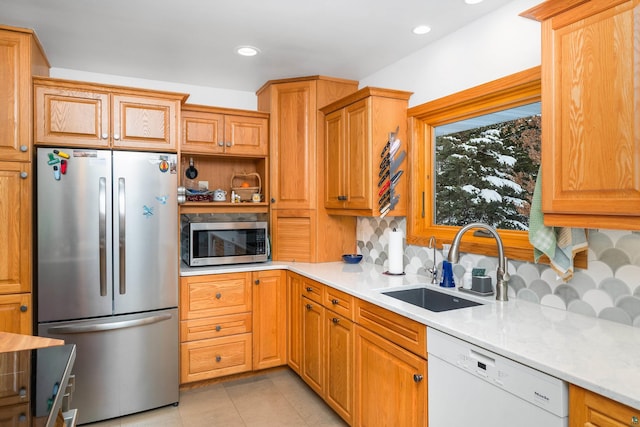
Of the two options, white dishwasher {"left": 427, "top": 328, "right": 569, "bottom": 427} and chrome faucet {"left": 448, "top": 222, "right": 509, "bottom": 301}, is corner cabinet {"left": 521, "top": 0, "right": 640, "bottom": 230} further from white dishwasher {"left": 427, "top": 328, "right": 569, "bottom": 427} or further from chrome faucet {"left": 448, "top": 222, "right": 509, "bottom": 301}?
white dishwasher {"left": 427, "top": 328, "right": 569, "bottom": 427}

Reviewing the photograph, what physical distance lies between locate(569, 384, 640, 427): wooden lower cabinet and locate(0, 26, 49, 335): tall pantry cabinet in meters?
2.83

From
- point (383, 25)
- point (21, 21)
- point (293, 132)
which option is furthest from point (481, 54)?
point (21, 21)

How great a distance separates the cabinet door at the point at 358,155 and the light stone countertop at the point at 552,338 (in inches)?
32.2

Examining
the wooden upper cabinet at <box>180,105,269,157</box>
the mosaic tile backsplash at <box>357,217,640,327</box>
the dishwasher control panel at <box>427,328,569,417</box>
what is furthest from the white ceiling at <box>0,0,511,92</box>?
the dishwasher control panel at <box>427,328,569,417</box>

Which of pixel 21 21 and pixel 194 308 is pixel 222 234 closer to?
pixel 194 308

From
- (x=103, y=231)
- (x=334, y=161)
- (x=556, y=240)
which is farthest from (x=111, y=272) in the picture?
(x=556, y=240)

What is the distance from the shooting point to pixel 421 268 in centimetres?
283

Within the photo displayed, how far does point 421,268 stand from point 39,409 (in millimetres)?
2329

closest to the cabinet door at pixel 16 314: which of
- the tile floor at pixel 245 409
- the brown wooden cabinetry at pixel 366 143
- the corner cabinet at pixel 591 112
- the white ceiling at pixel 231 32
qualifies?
the tile floor at pixel 245 409

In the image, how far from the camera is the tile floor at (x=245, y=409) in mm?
2629

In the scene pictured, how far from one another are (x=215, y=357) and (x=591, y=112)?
9.43 ft

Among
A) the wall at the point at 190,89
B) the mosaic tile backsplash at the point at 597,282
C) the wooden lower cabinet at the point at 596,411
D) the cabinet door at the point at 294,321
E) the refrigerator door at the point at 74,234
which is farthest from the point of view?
the wall at the point at 190,89

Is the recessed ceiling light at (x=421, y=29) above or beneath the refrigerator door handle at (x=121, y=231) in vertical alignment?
above

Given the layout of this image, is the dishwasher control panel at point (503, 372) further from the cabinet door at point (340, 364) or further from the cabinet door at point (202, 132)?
the cabinet door at point (202, 132)
